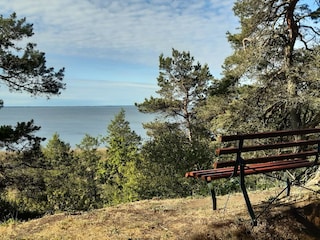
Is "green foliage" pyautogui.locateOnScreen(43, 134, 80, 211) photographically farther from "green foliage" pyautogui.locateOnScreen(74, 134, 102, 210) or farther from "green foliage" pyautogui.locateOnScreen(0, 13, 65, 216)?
"green foliage" pyautogui.locateOnScreen(0, 13, 65, 216)

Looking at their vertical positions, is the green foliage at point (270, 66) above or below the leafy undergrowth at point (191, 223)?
above

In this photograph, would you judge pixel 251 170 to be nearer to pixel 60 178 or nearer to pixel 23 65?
pixel 23 65

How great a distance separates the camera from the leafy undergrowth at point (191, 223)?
11.3ft

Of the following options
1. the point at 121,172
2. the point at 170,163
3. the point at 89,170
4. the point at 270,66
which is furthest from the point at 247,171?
the point at 89,170

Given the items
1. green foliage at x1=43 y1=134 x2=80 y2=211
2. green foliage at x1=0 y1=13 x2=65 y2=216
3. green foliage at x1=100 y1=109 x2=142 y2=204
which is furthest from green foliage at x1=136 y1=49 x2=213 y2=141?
green foliage at x1=0 y1=13 x2=65 y2=216

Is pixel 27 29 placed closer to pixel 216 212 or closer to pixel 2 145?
pixel 2 145

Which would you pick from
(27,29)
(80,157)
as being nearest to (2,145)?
(27,29)

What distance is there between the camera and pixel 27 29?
11.1 meters

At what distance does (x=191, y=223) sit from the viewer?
12.1 feet

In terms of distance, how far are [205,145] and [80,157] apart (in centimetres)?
1648

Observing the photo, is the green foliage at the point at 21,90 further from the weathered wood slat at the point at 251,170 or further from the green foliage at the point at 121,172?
the weathered wood slat at the point at 251,170

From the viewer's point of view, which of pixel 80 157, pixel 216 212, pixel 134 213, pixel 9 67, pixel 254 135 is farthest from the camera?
pixel 80 157

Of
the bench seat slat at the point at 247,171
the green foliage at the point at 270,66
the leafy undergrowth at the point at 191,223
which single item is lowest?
the leafy undergrowth at the point at 191,223

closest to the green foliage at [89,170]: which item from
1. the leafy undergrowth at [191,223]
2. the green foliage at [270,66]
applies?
the green foliage at [270,66]
